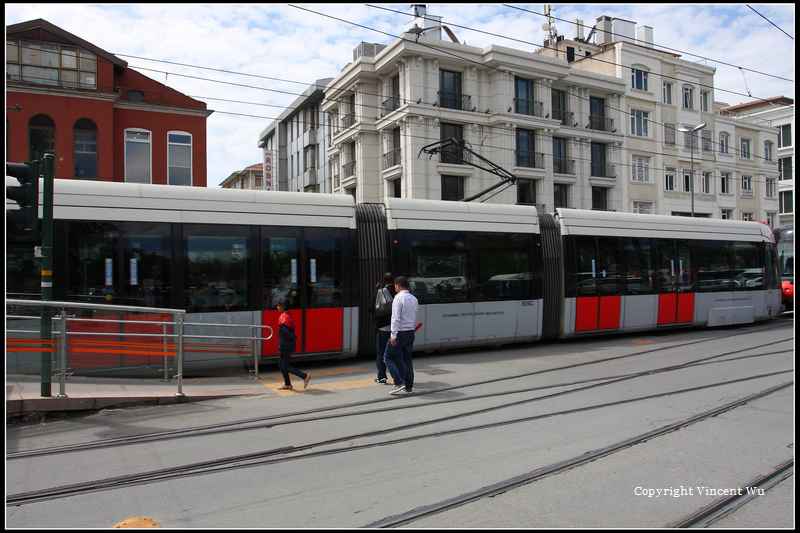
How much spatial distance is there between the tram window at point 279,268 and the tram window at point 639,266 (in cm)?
878

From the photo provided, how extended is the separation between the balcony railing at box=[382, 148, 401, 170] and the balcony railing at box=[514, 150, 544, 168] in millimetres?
7237

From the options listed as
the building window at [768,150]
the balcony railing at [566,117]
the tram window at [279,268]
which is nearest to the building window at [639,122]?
the balcony railing at [566,117]

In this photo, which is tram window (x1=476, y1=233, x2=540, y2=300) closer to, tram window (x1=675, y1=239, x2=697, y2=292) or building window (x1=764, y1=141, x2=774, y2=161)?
tram window (x1=675, y1=239, x2=697, y2=292)

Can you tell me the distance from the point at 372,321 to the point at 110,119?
16.7m

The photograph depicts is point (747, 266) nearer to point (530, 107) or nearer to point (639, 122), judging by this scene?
point (530, 107)

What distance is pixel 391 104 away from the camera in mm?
31047

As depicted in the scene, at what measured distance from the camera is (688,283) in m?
15.2

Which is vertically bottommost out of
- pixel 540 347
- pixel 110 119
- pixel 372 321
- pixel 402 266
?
pixel 540 347

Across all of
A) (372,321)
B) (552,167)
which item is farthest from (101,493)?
(552,167)

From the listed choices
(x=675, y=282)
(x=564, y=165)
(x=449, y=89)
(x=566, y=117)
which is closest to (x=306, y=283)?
(x=675, y=282)

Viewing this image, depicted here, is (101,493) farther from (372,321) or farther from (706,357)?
(706,357)

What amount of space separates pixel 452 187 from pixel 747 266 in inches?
663

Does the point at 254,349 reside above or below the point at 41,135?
below

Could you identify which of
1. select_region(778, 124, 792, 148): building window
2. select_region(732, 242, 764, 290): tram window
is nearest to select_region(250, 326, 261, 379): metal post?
select_region(732, 242, 764, 290): tram window
